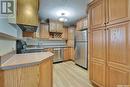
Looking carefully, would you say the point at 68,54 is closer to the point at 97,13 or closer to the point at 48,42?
the point at 48,42

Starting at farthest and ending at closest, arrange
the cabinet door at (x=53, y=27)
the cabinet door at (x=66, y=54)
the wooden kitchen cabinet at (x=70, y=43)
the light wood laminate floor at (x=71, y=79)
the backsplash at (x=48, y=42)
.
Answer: the wooden kitchen cabinet at (x=70, y=43), the cabinet door at (x=66, y=54), the cabinet door at (x=53, y=27), the backsplash at (x=48, y=42), the light wood laminate floor at (x=71, y=79)

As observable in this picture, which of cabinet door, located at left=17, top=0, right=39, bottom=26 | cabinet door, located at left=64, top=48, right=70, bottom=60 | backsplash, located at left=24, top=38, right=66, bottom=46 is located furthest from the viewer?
cabinet door, located at left=64, top=48, right=70, bottom=60

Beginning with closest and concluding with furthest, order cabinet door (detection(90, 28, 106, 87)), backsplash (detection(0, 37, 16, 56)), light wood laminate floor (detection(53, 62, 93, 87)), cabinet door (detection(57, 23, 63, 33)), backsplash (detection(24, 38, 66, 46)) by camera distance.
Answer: backsplash (detection(0, 37, 16, 56))
cabinet door (detection(90, 28, 106, 87))
light wood laminate floor (detection(53, 62, 93, 87))
backsplash (detection(24, 38, 66, 46))
cabinet door (detection(57, 23, 63, 33))

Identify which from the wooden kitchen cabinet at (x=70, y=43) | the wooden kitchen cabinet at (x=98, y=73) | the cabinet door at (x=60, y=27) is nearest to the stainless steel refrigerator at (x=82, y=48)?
the cabinet door at (x=60, y=27)

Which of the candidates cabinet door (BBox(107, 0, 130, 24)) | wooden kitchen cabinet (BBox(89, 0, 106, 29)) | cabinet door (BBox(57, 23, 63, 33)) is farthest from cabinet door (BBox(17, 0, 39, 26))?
cabinet door (BBox(57, 23, 63, 33))

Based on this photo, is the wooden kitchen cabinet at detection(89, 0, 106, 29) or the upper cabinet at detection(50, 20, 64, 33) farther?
the upper cabinet at detection(50, 20, 64, 33)

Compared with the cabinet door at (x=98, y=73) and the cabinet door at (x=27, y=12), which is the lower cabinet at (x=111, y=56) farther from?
the cabinet door at (x=27, y=12)

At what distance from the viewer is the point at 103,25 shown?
8.41 feet

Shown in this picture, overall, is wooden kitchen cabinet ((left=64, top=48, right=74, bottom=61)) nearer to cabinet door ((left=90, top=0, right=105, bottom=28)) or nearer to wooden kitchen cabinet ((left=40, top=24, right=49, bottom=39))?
wooden kitchen cabinet ((left=40, top=24, right=49, bottom=39))

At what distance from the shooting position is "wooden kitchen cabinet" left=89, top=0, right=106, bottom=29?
8.53ft

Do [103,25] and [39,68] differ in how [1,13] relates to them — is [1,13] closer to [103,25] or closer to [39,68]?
[39,68]

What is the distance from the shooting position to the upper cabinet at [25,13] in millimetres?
2057

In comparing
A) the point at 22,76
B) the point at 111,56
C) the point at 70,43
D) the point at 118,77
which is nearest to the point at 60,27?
the point at 70,43

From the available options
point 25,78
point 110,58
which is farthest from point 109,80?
point 25,78
